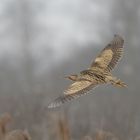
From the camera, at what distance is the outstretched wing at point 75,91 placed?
3.82 meters

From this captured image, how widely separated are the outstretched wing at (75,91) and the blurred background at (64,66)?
869 millimetres

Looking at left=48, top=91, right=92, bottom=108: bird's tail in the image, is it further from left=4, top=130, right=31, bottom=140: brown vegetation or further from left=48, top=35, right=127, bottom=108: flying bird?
Result: left=4, top=130, right=31, bottom=140: brown vegetation

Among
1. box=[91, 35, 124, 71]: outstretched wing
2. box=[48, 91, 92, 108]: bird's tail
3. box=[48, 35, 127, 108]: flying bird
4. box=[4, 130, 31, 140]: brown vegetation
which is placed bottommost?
box=[4, 130, 31, 140]: brown vegetation

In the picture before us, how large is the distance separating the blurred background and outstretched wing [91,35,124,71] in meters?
0.57

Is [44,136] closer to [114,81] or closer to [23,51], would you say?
[114,81]

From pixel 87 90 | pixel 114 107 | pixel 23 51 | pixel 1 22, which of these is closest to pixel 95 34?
pixel 23 51

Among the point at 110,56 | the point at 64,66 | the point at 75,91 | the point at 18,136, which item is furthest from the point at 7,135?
the point at 64,66

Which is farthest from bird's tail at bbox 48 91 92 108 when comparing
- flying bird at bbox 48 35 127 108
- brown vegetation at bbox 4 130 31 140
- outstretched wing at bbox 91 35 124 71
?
brown vegetation at bbox 4 130 31 140

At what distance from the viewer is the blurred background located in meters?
12.4

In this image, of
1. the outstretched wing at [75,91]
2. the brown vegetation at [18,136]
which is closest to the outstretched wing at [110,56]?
the outstretched wing at [75,91]

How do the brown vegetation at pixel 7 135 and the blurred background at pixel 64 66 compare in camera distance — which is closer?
the brown vegetation at pixel 7 135

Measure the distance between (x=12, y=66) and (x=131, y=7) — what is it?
12.9 feet

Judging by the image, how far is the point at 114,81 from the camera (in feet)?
12.4

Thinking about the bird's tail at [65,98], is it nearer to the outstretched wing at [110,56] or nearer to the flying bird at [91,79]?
the flying bird at [91,79]
